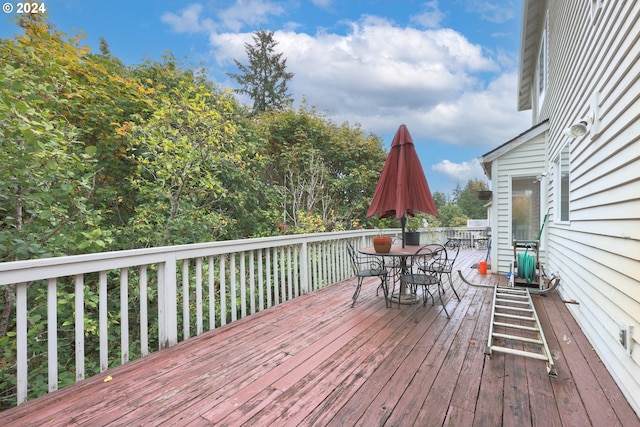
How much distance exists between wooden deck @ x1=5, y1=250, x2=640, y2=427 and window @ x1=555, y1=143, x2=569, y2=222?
188 centimetres

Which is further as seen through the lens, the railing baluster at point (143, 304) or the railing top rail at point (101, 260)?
the railing baluster at point (143, 304)

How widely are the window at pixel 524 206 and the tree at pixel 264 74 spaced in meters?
13.3

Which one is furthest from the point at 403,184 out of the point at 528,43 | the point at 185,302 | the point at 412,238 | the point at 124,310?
the point at 528,43

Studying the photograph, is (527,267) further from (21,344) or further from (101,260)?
(21,344)

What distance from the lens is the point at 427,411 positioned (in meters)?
1.73

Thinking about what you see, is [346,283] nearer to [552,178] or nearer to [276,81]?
[552,178]

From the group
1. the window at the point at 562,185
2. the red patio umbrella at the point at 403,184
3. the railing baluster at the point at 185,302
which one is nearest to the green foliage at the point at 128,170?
the railing baluster at the point at 185,302

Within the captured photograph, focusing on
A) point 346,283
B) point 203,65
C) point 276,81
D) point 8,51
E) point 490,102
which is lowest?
point 346,283

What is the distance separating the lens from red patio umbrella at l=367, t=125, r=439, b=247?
3.69 meters

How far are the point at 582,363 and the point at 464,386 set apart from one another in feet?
3.74

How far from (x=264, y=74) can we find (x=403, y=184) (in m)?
15.4

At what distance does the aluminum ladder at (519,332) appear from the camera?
2.26 m

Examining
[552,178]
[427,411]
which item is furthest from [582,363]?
[552,178]

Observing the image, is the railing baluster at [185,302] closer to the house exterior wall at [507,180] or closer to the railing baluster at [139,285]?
the railing baluster at [139,285]
